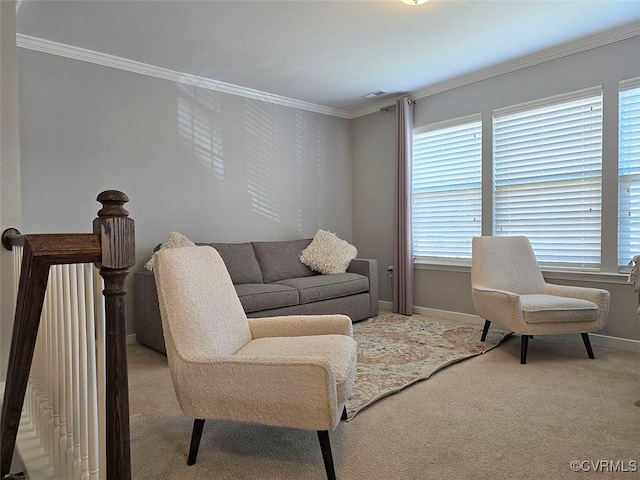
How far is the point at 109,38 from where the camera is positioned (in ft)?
10.8

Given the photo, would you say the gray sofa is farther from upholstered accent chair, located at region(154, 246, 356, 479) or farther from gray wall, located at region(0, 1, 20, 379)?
upholstered accent chair, located at region(154, 246, 356, 479)

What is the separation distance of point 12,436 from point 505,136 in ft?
14.0

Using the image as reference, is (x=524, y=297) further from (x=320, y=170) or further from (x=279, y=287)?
(x=320, y=170)

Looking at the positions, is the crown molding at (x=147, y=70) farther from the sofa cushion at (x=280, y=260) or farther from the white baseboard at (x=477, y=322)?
the white baseboard at (x=477, y=322)

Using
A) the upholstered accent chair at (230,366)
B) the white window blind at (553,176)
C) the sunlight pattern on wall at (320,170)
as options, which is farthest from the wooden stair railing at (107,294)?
the sunlight pattern on wall at (320,170)

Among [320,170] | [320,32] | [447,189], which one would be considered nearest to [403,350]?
[447,189]

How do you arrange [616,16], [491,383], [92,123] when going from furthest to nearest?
[92,123] < [616,16] < [491,383]

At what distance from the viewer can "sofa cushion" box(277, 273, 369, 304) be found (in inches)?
150

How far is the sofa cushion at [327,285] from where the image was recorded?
3818 millimetres

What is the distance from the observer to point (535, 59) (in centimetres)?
378

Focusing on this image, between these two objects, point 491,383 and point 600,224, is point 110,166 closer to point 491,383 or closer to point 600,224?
point 491,383

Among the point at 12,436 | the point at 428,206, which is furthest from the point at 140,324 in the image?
the point at 428,206

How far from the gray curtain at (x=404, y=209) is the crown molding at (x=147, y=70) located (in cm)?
111

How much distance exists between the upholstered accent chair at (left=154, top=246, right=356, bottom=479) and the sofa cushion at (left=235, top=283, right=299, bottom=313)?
4.14 feet
